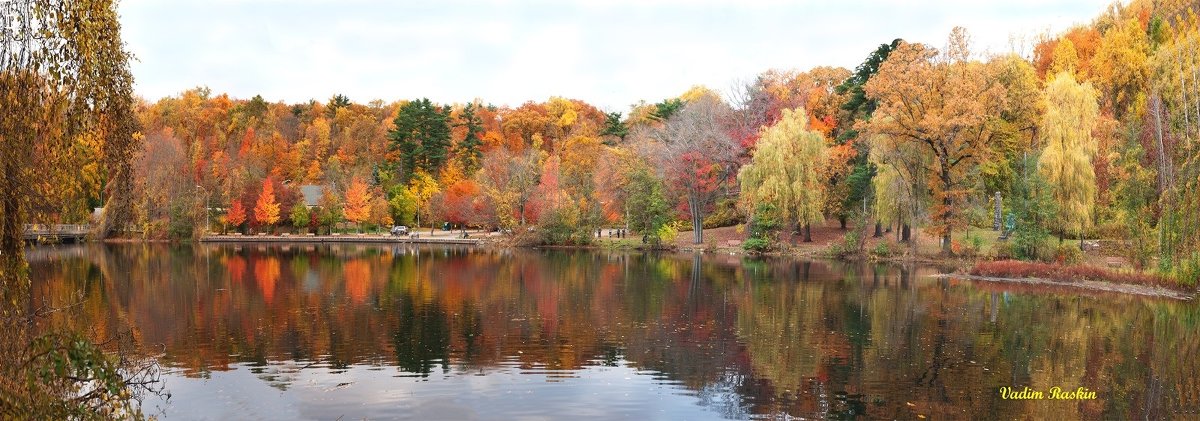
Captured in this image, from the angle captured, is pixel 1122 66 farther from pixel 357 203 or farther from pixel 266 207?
pixel 266 207

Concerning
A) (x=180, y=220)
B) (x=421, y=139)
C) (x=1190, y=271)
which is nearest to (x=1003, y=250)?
(x=1190, y=271)

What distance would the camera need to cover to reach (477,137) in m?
88.1

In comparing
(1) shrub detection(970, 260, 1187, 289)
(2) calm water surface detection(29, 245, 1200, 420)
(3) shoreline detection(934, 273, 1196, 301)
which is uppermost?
(1) shrub detection(970, 260, 1187, 289)

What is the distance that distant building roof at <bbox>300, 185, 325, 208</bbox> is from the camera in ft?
255

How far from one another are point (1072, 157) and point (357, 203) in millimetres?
54471

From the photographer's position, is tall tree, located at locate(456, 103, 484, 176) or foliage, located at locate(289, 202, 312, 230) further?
tall tree, located at locate(456, 103, 484, 176)

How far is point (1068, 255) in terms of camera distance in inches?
1410

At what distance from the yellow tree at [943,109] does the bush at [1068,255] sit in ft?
16.2

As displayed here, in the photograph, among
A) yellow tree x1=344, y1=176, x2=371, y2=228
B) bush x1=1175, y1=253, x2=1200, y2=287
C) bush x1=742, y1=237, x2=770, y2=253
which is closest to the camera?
bush x1=1175, y1=253, x2=1200, y2=287

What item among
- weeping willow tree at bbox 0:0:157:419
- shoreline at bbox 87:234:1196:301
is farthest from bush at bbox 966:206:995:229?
weeping willow tree at bbox 0:0:157:419

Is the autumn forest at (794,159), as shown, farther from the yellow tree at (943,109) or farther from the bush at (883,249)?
the bush at (883,249)

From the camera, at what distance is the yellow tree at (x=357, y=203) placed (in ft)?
236

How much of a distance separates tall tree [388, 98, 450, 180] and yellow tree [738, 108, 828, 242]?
4022cm

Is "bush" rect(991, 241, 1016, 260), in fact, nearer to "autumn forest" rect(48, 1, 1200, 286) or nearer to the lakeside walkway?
"autumn forest" rect(48, 1, 1200, 286)
